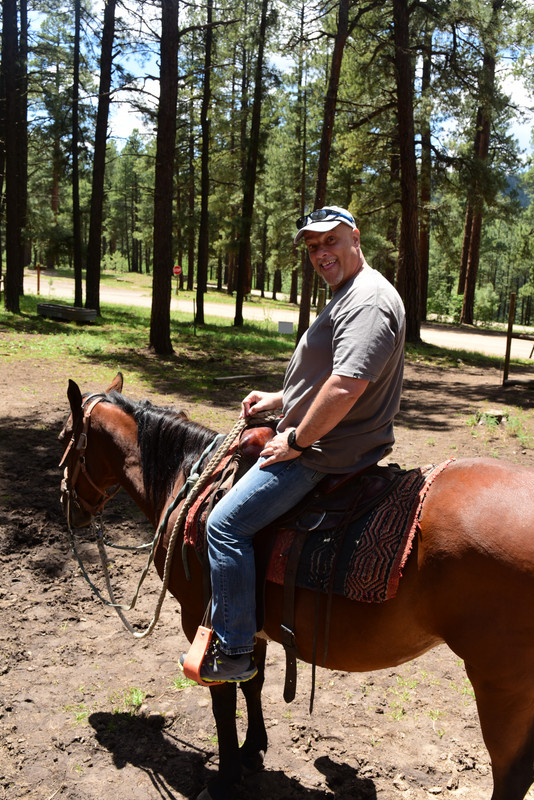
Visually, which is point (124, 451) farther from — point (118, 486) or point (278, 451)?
point (278, 451)

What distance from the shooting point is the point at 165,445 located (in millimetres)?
3369

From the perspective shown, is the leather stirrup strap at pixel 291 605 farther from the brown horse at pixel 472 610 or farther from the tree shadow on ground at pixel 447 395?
the tree shadow on ground at pixel 447 395

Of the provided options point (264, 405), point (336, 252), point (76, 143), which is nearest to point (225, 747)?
point (264, 405)

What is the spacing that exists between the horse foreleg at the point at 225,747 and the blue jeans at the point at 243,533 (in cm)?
47

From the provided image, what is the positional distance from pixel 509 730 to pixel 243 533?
1311 mm

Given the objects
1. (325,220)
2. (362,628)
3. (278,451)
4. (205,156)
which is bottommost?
(362,628)

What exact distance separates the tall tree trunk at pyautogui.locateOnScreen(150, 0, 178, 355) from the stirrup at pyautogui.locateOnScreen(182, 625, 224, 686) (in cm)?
1334

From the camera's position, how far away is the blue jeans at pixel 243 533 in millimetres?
2619

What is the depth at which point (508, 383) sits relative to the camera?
1459cm

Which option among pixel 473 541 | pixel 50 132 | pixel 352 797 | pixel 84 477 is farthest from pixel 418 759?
pixel 50 132

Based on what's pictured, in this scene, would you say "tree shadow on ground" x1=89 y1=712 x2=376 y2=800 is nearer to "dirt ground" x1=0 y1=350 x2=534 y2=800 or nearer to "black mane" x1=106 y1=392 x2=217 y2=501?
"dirt ground" x1=0 y1=350 x2=534 y2=800

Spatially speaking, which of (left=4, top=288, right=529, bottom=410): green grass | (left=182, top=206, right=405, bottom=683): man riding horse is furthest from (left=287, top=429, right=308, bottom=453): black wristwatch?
(left=4, top=288, right=529, bottom=410): green grass

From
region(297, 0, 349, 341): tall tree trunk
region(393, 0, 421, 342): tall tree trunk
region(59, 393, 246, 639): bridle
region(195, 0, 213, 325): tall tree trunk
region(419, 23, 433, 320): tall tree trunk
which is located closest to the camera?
region(59, 393, 246, 639): bridle

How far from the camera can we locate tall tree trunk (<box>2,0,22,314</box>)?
18750 millimetres
